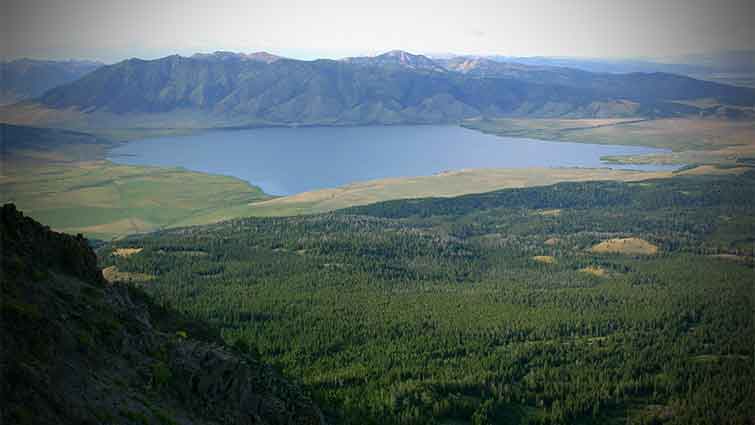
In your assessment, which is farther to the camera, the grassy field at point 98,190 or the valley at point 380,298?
the grassy field at point 98,190

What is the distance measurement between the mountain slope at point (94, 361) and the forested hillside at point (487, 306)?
11.1 meters

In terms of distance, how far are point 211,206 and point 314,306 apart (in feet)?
217

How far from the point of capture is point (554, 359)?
53.8 meters

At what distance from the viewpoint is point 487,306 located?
65.9 metres

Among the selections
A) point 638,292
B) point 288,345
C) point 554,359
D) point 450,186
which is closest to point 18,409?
point 288,345

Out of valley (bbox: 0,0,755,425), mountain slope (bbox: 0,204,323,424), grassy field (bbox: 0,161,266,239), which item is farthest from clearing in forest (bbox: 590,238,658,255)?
mountain slope (bbox: 0,204,323,424)

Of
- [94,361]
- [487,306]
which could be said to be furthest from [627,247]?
[94,361]

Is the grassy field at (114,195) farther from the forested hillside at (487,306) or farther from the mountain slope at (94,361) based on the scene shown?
the mountain slope at (94,361)

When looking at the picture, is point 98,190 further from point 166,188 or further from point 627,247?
point 627,247

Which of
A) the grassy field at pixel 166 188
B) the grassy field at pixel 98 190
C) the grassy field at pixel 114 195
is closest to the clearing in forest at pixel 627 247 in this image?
the grassy field at pixel 166 188

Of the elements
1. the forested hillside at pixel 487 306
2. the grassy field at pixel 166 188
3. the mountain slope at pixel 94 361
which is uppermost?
the mountain slope at pixel 94 361

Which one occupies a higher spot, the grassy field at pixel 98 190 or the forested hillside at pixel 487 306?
the grassy field at pixel 98 190

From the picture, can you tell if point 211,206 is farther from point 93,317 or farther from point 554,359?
point 93,317

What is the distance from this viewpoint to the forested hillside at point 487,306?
4744 centimetres
